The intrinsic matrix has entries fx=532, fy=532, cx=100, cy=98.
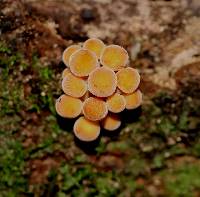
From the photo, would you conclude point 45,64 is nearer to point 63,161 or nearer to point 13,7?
point 13,7

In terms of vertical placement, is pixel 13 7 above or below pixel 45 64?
above

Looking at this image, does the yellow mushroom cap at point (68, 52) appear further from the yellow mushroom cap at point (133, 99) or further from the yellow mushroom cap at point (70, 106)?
the yellow mushroom cap at point (133, 99)

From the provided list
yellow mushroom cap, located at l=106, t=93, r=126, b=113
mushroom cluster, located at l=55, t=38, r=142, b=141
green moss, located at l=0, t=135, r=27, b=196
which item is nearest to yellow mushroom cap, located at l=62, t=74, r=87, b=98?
mushroom cluster, located at l=55, t=38, r=142, b=141

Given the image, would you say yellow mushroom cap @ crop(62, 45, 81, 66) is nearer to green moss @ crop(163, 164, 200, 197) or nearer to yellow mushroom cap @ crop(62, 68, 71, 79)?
yellow mushroom cap @ crop(62, 68, 71, 79)

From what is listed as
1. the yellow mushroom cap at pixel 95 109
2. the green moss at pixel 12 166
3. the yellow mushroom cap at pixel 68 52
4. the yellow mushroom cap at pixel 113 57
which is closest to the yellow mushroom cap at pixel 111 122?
the yellow mushroom cap at pixel 95 109

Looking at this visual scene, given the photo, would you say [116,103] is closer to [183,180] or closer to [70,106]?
[70,106]

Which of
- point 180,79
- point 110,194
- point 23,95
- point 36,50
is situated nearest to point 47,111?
point 23,95

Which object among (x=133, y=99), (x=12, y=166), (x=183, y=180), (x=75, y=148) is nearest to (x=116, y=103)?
(x=133, y=99)
